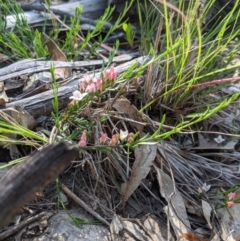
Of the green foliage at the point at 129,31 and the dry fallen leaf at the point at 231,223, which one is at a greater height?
the green foliage at the point at 129,31

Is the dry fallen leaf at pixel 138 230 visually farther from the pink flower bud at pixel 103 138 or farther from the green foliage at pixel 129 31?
the green foliage at pixel 129 31

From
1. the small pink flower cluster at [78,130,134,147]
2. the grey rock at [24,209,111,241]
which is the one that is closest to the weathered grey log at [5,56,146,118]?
the small pink flower cluster at [78,130,134,147]

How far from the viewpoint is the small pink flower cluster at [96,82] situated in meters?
1.60

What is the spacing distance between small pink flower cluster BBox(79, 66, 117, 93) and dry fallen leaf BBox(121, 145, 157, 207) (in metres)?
0.26

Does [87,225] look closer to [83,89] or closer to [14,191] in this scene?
[83,89]

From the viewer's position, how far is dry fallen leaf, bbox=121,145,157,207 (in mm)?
1672

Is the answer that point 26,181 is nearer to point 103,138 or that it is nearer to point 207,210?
point 103,138

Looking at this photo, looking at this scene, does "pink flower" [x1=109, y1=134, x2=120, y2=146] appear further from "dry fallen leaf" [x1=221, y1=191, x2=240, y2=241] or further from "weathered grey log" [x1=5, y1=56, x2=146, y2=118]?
"dry fallen leaf" [x1=221, y1=191, x2=240, y2=241]

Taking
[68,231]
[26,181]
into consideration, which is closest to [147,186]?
[68,231]

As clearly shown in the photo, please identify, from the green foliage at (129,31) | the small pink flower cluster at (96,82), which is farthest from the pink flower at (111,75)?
the green foliage at (129,31)

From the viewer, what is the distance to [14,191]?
3.58 feet

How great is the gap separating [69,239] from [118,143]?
1.12 feet

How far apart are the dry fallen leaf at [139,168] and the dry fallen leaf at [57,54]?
0.49 m

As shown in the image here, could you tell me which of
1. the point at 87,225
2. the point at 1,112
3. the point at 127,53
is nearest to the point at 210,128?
the point at 127,53
